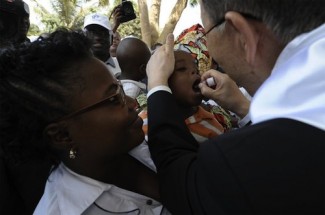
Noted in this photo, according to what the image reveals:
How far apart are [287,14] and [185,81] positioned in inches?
48.5

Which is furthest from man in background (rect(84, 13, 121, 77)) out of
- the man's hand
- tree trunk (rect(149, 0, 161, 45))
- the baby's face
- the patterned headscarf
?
tree trunk (rect(149, 0, 161, 45))

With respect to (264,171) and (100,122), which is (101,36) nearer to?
(100,122)

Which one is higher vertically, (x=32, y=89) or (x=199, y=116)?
(x=32, y=89)

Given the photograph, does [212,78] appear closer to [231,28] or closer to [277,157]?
[231,28]

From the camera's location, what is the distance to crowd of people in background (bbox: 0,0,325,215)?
2.94ft

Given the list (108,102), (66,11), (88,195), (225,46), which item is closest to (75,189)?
(88,195)

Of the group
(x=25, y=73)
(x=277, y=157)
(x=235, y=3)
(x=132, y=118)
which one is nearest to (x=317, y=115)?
(x=277, y=157)

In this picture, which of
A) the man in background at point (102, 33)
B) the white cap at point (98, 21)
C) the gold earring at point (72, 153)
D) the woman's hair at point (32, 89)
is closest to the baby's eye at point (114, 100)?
the woman's hair at point (32, 89)

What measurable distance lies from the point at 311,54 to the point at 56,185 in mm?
1056

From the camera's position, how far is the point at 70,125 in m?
1.45

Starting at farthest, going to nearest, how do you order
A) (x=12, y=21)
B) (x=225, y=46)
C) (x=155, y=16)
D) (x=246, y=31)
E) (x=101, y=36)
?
(x=155, y=16) < (x=101, y=36) < (x=12, y=21) < (x=225, y=46) < (x=246, y=31)

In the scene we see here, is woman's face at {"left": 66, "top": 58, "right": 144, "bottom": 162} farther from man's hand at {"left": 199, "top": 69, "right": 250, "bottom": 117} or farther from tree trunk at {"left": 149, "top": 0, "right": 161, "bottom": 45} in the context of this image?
tree trunk at {"left": 149, "top": 0, "right": 161, "bottom": 45}

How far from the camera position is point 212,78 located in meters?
2.08

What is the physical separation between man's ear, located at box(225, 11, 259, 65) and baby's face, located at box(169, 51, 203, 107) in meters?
1.04
